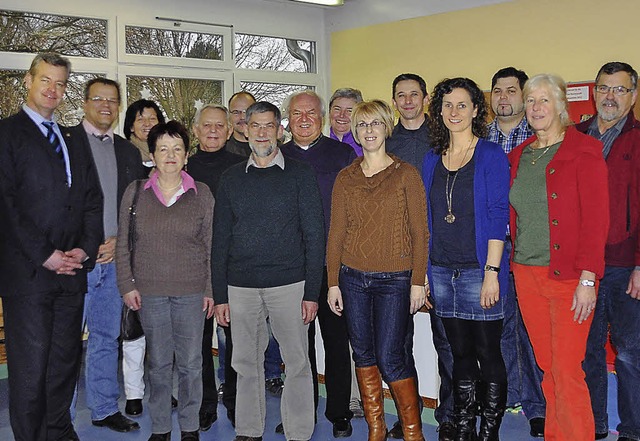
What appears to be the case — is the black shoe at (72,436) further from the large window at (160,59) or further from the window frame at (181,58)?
the window frame at (181,58)

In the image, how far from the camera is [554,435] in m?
3.18

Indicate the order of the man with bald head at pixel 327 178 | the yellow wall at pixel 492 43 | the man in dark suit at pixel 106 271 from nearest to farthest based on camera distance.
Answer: the man with bald head at pixel 327 178, the man in dark suit at pixel 106 271, the yellow wall at pixel 492 43

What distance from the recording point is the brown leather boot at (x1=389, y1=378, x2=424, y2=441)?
3.34m

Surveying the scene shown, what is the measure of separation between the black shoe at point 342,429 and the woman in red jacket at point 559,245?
106 cm

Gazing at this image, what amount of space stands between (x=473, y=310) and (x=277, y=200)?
3.41ft

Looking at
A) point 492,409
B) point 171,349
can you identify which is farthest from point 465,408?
point 171,349

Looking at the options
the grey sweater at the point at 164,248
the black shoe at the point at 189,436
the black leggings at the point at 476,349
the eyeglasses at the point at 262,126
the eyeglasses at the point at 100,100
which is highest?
the eyeglasses at the point at 100,100

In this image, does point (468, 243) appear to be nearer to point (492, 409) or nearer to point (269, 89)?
point (492, 409)

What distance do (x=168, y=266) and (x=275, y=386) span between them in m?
1.49

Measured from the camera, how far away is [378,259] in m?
3.25

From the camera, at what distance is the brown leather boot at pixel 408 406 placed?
11.0ft

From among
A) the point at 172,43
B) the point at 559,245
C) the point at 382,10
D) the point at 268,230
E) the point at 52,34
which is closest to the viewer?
the point at 559,245

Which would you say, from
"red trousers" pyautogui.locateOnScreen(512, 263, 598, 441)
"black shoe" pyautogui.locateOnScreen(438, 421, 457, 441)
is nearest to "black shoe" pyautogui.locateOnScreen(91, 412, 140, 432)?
"black shoe" pyautogui.locateOnScreen(438, 421, 457, 441)

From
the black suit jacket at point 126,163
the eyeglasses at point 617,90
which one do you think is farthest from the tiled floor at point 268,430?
the eyeglasses at point 617,90
